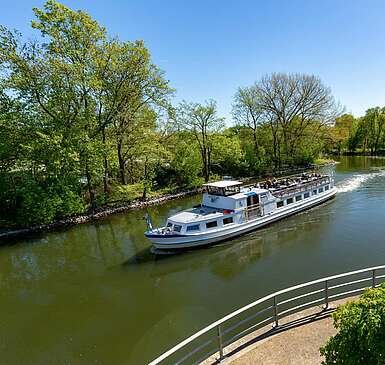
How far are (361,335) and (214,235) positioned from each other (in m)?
13.9

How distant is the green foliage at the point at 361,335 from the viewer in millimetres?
4016

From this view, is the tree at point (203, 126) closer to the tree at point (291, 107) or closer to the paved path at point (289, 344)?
the tree at point (291, 107)

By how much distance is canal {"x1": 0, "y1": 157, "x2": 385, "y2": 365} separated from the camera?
32.8 ft

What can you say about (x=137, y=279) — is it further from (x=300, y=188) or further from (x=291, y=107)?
(x=291, y=107)

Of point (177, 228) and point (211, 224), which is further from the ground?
point (177, 228)

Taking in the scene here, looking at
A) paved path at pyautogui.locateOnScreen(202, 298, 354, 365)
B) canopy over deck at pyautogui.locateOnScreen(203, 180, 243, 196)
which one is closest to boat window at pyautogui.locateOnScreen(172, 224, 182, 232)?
canopy over deck at pyautogui.locateOnScreen(203, 180, 243, 196)

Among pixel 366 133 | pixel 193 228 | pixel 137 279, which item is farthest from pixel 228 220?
pixel 366 133

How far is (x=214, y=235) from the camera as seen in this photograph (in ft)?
58.9

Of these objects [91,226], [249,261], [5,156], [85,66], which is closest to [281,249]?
[249,261]

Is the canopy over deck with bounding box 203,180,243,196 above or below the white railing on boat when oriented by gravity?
above

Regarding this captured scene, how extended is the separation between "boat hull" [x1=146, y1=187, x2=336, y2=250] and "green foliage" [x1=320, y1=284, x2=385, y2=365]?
12739 millimetres

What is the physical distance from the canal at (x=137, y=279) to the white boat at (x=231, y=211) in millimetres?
823

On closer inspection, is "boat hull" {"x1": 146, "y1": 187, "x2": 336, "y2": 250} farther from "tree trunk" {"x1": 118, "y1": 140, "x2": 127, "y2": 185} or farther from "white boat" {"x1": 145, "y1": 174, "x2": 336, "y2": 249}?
"tree trunk" {"x1": 118, "y1": 140, "x2": 127, "y2": 185}

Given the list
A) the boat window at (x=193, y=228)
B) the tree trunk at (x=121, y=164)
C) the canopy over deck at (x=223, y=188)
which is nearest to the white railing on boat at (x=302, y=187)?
the canopy over deck at (x=223, y=188)
